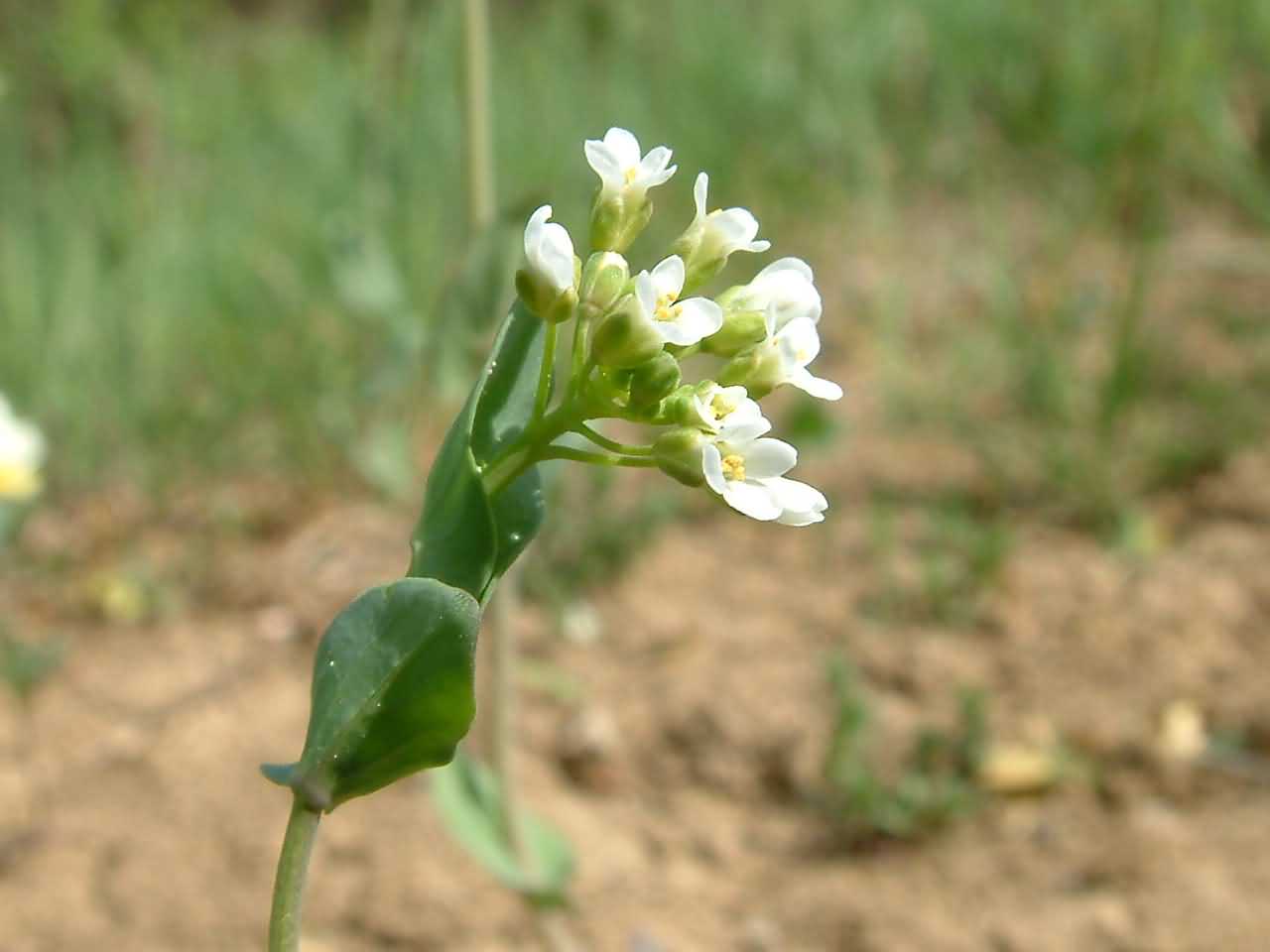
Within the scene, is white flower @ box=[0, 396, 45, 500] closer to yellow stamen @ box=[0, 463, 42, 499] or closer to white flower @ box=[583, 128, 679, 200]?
yellow stamen @ box=[0, 463, 42, 499]

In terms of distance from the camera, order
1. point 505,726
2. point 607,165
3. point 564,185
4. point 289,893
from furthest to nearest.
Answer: point 564,185, point 505,726, point 607,165, point 289,893

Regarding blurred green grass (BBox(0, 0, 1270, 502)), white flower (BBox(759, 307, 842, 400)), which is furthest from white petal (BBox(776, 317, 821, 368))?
blurred green grass (BBox(0, 0, 1270, 502))

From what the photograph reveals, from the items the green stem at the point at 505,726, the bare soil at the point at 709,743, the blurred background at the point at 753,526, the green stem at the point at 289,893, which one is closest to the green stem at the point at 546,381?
the green stem at the point at 289,893

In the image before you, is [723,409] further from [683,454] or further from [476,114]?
[476,114]

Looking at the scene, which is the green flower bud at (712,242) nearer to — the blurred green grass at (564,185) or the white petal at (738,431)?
the white petal at (738,431)

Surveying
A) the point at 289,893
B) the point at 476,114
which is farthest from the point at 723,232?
the point at 476,114

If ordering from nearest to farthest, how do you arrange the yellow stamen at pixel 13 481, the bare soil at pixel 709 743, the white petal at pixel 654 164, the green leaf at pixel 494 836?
the white petal at pixel 654 164, the green leaf at pixel 494 836, the bare soil at pixel 709 743, the yellow stamen at pixel 13 481
